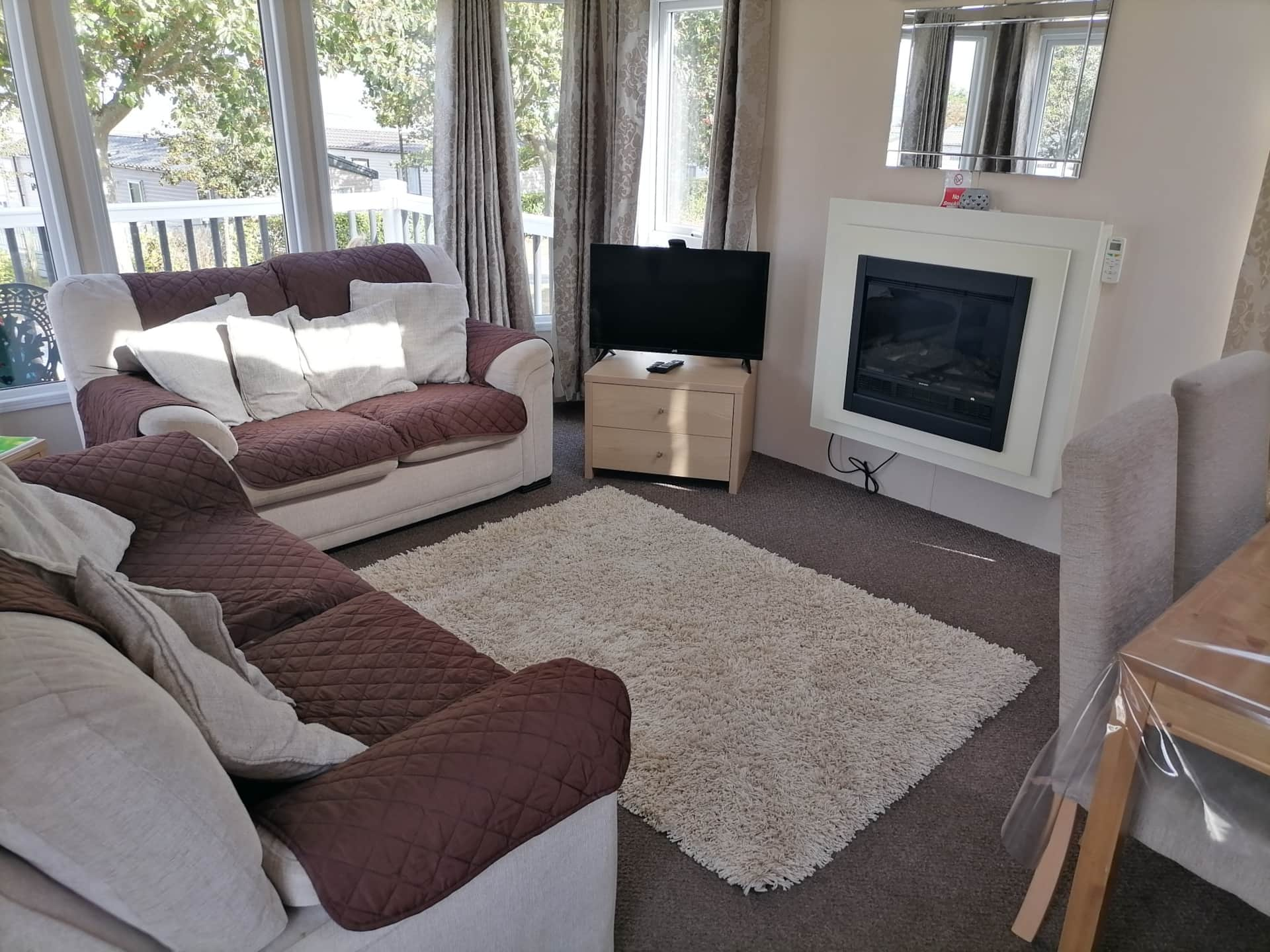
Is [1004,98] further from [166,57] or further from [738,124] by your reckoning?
[166,57]

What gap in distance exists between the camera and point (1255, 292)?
2682 millimetres

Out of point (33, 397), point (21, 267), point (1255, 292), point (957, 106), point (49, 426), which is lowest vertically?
point (49, 426)

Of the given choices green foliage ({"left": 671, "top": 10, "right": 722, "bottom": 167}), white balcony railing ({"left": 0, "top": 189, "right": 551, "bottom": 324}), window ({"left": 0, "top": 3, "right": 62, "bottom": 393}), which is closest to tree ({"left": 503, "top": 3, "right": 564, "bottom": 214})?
white balcony railing ({"left": 0, "top": 189, "right": 551, "bottom": 324})

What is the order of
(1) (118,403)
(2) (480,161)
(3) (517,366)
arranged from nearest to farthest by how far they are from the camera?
(1) (118,403) → (3) (517,366) → (2) (480,161)

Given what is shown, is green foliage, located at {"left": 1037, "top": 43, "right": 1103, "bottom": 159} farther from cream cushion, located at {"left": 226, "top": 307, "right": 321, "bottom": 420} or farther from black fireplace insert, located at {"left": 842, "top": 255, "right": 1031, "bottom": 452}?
cream cushion, located at {"left": 226, "top": 307, "right": 321, "bottom": 420}

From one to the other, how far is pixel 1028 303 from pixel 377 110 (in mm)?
2991

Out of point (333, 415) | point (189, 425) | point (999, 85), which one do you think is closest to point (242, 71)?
point (333, 415)

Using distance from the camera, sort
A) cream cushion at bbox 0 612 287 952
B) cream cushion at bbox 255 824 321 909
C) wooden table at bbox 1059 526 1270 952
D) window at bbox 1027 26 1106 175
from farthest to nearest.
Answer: window at bbox 1027 26 1106 175
wooden table at bbox 1059 526 1270 952
cream cushion at bbox 255 824 321 909
cream cushion at bbox 0 612 287 952

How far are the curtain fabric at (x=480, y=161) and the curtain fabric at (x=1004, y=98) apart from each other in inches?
85.5

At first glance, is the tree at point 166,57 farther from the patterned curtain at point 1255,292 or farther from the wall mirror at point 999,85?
the patterned curtain at point 1255,292

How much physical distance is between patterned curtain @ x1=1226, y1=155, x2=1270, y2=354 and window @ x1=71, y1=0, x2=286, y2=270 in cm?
375

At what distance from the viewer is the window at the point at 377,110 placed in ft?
13.3

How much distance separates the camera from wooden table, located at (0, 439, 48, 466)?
2771 millimetres

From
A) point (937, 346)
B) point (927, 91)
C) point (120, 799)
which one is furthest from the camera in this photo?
point (937, 346)
